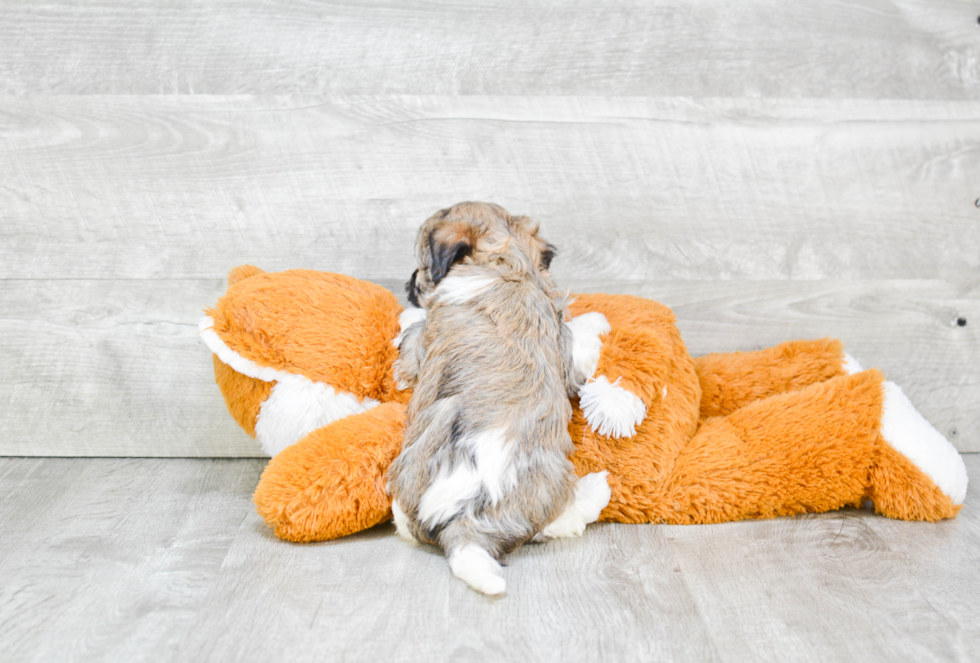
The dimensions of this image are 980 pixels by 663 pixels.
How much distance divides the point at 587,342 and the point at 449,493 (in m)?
0.52

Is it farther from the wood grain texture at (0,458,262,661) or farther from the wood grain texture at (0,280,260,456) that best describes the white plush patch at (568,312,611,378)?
the wood grain texture at (0,280,260,456)

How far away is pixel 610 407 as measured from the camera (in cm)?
171

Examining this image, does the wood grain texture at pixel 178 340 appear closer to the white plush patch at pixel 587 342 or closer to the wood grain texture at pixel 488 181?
the wood grain texture at pixel 488 181

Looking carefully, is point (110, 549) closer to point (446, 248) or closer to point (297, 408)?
point (297, 408)

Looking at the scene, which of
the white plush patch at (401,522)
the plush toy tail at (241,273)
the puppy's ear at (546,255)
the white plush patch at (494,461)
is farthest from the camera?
the plush toy tail at (241,273)

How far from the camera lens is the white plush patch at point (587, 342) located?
177 centimetres

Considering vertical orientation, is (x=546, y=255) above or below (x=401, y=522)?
above

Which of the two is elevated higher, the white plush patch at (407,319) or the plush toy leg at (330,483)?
the white plush patch at (407,319)

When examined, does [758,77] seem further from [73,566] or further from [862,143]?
[73,566]

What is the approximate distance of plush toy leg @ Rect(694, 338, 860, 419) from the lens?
209 centimetres

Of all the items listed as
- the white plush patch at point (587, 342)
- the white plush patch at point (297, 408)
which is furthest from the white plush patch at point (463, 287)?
the white plush patch at point (297, 408)

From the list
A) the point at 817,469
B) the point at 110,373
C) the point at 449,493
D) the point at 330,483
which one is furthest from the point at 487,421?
the point at 110,373

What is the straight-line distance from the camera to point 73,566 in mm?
1582

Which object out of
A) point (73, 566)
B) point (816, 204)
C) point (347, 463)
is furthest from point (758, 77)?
point (73, 566)
